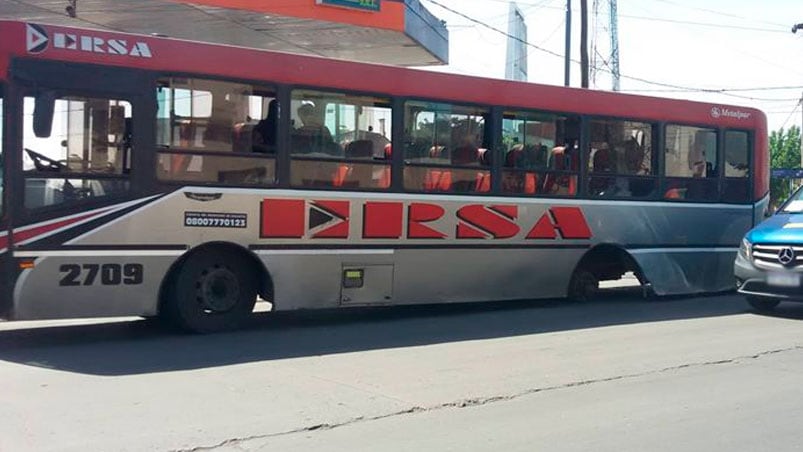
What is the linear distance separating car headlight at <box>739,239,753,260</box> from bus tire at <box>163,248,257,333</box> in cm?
704

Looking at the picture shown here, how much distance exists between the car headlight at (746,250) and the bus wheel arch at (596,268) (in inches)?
60.0

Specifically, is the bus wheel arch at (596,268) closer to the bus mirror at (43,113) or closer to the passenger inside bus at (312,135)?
the passenger inside bus at (312,135)

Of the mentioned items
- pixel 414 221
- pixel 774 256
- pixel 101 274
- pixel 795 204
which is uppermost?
pixel 795 204

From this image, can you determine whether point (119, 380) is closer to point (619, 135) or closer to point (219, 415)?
point (219, 415)

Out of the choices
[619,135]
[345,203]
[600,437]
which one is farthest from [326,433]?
[619,135]

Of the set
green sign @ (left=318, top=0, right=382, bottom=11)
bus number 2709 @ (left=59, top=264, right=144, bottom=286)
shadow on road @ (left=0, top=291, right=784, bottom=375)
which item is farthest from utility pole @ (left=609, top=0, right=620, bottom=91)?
bus number 2709 @ (left=59, top=264, right=144, bottom=286)

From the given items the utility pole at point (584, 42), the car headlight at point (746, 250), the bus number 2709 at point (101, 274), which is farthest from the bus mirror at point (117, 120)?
the utility pole at point (584, 42)

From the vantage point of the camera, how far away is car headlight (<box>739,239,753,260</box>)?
499 inches

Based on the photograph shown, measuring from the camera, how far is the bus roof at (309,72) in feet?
29.6

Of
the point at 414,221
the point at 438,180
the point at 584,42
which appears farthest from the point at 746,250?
the point at 584,42

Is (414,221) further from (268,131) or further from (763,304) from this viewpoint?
(763,304)

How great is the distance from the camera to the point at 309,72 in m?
10.6

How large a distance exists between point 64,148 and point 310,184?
2.83 metres

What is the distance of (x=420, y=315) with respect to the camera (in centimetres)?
1241
